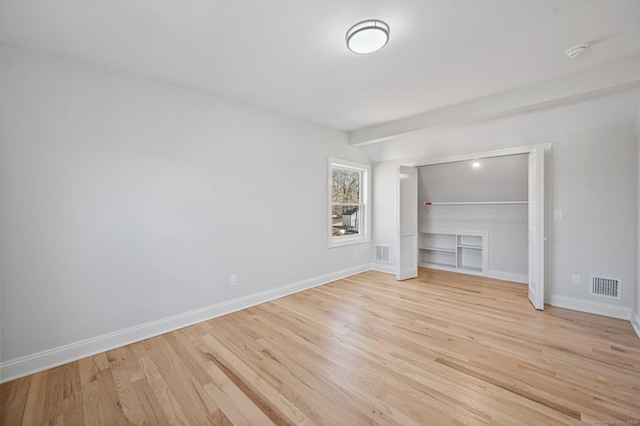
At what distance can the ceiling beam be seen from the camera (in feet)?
8.12

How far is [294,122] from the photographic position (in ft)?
13.6

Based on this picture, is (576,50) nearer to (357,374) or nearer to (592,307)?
(592,307)

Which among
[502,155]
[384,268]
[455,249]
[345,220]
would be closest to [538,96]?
[502,155]

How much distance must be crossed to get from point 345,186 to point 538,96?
309 centimetres

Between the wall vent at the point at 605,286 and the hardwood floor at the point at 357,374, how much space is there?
0.34 metres

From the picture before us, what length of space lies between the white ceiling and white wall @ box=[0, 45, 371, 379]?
0.34m

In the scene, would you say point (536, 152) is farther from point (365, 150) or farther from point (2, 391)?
point (2, 391)

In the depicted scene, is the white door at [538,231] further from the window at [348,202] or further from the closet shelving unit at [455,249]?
the window at [348,202]

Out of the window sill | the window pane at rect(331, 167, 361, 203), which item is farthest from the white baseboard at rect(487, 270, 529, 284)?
the window pane at rect(331, 167, 361, 203)

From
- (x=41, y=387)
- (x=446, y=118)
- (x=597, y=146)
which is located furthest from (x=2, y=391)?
(x=597, y=146)

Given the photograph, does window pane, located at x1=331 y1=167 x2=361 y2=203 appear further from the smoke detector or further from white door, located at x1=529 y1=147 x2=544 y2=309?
the smoke detector

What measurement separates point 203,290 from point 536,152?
4569 mm

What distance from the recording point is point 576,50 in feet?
7.41

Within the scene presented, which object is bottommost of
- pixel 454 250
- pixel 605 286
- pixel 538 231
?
pixel 605 286
